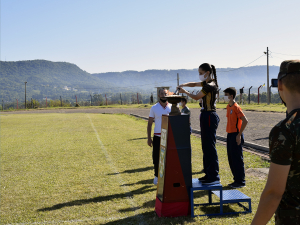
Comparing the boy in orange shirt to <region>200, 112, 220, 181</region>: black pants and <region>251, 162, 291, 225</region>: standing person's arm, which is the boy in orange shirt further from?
<region>251, 162, 291, 225</region>: standing person's arm

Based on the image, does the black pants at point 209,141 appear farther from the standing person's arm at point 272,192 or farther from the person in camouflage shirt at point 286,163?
the standing person's arm at point 272,192

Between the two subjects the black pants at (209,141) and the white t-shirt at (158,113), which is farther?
the white t-shirt at (158,113)

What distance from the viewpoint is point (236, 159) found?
5.62 meters

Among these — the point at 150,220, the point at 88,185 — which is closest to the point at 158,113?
the point at 88,185

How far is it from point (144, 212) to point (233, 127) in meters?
2.55

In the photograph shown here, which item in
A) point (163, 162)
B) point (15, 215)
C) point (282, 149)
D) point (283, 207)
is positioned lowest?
point (15, 215)

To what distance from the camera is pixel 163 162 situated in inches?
162

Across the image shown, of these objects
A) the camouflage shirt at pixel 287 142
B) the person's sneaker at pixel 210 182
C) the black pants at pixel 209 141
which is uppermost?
the camouflage shirt at pixel 287 142

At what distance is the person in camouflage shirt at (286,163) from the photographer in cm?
146

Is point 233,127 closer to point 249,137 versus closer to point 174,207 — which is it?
point 174,207

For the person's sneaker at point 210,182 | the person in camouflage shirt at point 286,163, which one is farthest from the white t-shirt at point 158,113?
the person in camouflage shirt at point 286,163

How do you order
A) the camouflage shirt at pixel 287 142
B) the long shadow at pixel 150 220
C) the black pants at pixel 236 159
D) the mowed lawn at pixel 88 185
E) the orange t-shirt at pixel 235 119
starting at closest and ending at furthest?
the camouflage shirt at pixel 287 142
the long shadow at pixel 150 220
the mowed lawn at pixel 88 185
the black pants at pixel 236 159
the orange t-shirt at pixel 235 119

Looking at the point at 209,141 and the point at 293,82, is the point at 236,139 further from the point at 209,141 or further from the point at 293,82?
the point at 293,82

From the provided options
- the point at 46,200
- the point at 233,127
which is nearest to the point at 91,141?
the point at 46,200
